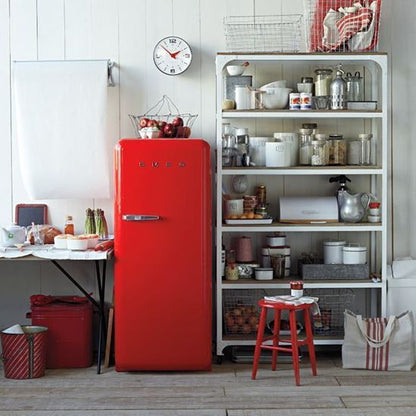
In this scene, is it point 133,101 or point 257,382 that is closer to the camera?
point 257,382

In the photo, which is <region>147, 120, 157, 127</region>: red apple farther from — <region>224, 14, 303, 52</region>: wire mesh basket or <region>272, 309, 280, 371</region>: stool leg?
<region>272, 309, 280, 371</region>: stool leg

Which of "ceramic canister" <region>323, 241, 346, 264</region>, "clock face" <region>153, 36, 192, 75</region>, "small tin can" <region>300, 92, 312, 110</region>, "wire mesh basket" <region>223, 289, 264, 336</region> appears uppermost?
"clock face" <region>153, 36, 192, 75</region>

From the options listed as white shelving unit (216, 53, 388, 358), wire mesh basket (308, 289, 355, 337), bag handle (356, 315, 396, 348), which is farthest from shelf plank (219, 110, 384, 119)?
bag handle (356, 315, 396, 348)

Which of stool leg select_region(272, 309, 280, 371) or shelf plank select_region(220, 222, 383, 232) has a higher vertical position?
A: shelf plank select_region(220, 222, 383, 232)

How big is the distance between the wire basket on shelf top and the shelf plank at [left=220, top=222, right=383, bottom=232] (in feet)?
2.21

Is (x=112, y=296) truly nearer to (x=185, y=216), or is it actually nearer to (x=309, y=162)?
(x=185, y=216)

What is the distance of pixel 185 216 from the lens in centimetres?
471

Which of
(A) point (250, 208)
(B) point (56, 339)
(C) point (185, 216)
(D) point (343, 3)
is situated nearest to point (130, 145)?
(C) point (185, 216)

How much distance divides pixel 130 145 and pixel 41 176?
775 mm

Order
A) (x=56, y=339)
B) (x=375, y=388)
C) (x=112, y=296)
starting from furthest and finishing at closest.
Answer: (x=112, y=296) → (x=56, y=339) → (x=375, y=388)

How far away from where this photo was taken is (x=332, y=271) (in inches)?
199

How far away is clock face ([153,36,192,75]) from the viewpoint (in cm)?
517

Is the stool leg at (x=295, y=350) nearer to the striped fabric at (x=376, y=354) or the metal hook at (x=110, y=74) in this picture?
the striped fabric at (x=376, y=354)

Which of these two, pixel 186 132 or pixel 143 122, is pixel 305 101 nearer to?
pixel 186 132
